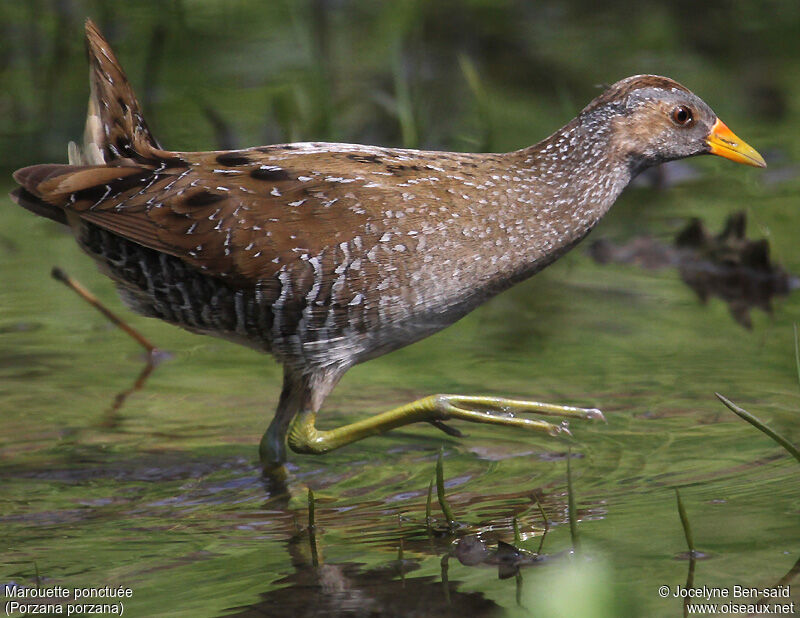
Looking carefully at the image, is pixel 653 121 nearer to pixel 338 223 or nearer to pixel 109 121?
pixel 338 223

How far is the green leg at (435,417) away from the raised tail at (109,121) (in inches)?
42.3

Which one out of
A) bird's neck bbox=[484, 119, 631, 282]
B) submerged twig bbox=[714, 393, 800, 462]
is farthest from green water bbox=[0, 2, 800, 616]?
bird's neck bbox=[484, 119, 631, 282]

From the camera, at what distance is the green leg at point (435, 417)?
4.25 m

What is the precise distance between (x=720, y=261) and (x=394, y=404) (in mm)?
2224

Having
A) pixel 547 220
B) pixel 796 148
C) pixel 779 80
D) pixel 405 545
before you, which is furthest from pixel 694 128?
pixel 779 80

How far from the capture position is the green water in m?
3.71

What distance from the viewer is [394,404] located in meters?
5.23

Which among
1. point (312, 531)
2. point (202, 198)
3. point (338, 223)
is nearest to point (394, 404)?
point (338, 223)

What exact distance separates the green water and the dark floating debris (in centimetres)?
11

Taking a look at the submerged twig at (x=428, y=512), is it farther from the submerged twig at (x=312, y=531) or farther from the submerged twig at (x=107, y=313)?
the submerged twig at (x=107, y=313)

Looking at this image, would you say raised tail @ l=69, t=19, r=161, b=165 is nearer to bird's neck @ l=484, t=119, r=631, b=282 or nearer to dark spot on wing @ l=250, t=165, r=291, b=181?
dark spot on wing @ l=250, t=165, r=291, b=181

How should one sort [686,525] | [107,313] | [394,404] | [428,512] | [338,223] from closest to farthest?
[686,525] < [428,512] < [338,223] < [394,404] < [107,313]

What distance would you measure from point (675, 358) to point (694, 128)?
1.13 metres

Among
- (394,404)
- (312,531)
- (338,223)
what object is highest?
(338,223)
